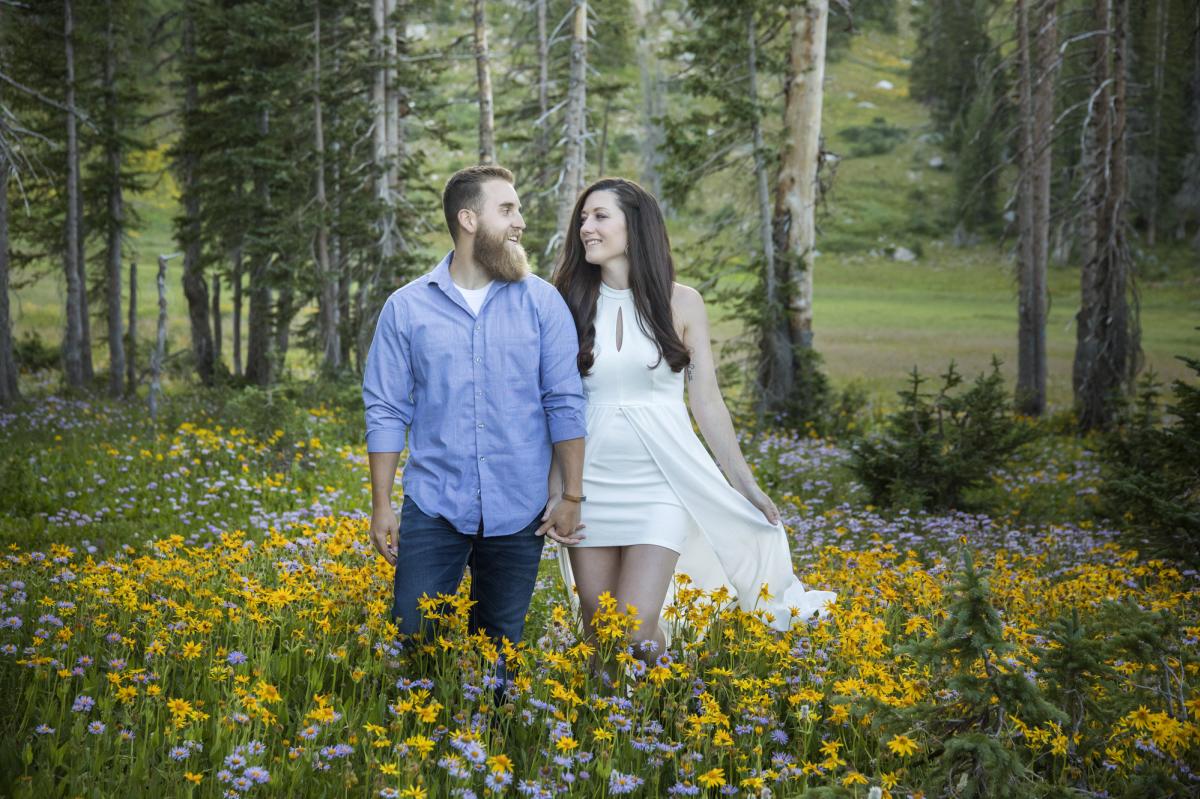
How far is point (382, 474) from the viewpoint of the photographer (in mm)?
3699

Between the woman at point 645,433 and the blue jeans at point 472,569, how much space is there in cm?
34

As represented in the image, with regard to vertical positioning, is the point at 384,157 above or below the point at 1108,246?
above

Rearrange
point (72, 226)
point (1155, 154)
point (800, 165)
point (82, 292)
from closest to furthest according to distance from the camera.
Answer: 1. point (800, 165)
2. point (72, 226)
3. point (82, 292)
4. point (1155, 154)

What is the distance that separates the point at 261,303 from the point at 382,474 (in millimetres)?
17060

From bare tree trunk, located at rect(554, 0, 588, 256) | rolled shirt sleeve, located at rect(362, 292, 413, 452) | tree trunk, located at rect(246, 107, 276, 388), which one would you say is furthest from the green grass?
rolled shirt sleeve, located at rect(362, 292, 413, 452)

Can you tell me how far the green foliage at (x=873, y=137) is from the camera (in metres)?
81.9

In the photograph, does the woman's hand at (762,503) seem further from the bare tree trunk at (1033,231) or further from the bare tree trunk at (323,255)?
the bare tree trunk at (1033,231)

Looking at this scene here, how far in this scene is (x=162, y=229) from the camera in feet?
211

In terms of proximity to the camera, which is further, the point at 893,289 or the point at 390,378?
the point at 893,289

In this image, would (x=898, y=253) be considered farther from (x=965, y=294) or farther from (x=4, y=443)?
(x=4, y=443)

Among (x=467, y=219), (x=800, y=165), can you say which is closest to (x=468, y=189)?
(x=467, y=219)

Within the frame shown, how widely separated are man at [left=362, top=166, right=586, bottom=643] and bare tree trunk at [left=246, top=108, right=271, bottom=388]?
13.7 meters

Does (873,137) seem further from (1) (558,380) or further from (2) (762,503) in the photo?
(1) (558,380)

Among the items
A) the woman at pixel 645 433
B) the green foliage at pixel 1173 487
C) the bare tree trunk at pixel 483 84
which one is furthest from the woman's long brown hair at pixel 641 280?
the bare tree trunk at pixel 483 84
